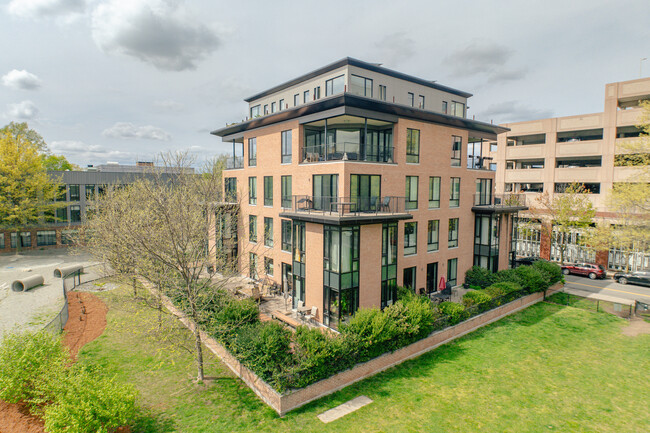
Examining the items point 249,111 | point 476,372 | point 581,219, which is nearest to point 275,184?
point 249,111

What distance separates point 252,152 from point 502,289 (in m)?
21.4

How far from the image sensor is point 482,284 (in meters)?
25.4

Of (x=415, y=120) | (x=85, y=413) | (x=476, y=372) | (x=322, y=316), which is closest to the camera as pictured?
(x=85, y=413)

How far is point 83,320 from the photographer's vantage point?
20422 millimetres

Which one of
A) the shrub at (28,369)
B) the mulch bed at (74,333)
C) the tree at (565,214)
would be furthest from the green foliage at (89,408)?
the tree at (565,214)

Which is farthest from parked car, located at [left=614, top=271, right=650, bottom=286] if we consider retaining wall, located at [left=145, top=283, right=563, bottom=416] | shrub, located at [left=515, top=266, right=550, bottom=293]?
retaining wall, located at [left=145, top=283, right=563, bottom=416]

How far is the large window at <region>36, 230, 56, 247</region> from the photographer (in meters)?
43.6

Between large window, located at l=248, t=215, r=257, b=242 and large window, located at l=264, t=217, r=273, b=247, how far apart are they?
1507 millimetres

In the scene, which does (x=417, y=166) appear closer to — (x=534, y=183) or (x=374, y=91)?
(x=374, y=91)

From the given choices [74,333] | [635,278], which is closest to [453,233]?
[635,278]

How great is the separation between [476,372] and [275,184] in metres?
→ 17.2

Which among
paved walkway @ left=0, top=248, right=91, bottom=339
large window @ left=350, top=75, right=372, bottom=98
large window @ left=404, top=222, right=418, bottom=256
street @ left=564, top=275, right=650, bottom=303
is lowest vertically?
street @ left=564, top=275, right=650, bottom=303

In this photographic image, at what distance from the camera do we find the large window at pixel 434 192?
24.0 m

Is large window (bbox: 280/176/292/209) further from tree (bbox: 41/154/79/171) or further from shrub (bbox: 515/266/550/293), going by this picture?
tree (bbox: 41/154/79/171)
